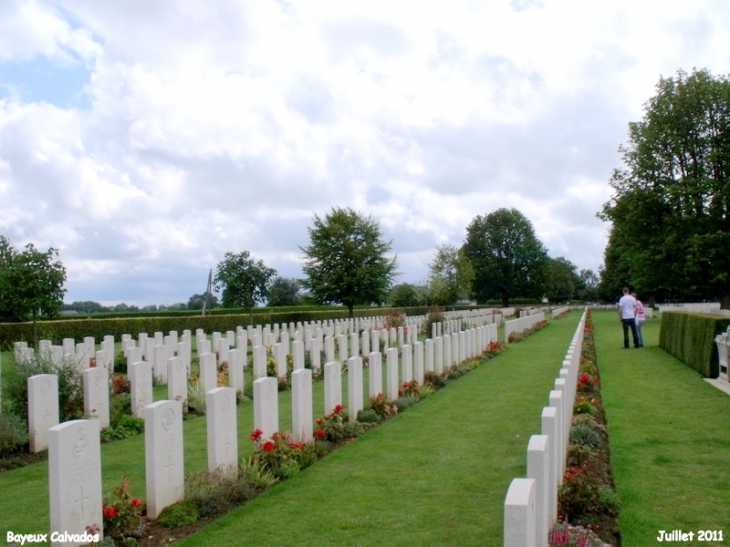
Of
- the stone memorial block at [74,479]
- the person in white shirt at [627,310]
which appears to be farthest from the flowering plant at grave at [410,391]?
the person in white shirt at [627,310]

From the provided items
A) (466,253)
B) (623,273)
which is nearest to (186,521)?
(623,273)

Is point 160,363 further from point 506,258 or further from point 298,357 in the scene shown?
point 506,258

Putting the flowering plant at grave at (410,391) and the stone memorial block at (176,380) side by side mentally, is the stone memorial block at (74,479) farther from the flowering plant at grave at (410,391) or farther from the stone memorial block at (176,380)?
the flowering plant at grave at (410,391)

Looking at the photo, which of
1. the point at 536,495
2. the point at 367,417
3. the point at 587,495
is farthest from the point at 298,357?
the point at 536,495

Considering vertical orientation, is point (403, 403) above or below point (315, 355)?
below

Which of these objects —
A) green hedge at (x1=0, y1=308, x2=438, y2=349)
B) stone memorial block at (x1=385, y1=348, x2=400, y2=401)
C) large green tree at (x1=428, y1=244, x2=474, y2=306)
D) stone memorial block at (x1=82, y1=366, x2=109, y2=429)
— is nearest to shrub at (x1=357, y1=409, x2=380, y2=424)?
stone memorial block at (x1=385, y1=348, x2=400, y2=401)

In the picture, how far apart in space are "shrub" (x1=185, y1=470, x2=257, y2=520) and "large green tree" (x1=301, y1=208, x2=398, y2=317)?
27.1 m

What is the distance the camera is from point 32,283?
722 inches

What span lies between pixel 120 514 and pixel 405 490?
2.49 metres

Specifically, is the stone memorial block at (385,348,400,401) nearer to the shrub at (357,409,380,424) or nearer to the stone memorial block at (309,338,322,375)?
the shrub at (357,409,380,424)

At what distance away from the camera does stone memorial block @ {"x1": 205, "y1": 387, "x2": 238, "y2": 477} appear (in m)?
5.88

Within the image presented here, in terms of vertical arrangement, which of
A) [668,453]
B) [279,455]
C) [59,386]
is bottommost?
[668,453]

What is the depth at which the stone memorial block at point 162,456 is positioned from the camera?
17.0 feet

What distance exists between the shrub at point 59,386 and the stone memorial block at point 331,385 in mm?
3308
